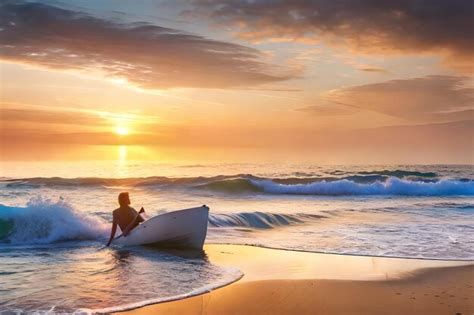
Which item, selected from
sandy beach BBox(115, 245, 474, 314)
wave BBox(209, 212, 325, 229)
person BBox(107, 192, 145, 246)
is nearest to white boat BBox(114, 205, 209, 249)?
person BBox(107, 192, 145, 246)

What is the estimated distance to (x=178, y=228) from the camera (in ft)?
38.5

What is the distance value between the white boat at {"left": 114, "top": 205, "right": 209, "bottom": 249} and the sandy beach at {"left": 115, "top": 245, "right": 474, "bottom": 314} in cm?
114

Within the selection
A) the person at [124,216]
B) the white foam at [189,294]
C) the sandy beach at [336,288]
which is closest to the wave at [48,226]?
the person at [124,216]

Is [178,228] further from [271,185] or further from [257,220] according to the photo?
[271,185]

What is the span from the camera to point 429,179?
41531 mm

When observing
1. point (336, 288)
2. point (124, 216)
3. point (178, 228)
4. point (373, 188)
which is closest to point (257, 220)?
point (178, 228)

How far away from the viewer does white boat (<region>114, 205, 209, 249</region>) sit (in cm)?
1167

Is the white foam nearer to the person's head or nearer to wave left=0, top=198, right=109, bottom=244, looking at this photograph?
the person's head

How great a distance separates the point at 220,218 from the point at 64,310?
1012 centimetres

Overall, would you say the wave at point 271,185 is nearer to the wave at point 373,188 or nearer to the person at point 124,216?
the wave at point 373,188

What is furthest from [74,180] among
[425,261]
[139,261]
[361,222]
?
[425,261]

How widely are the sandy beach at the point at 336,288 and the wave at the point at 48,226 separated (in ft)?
15.4

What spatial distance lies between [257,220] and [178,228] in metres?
5.57

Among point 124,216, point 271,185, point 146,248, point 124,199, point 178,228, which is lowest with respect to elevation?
point 146,248
